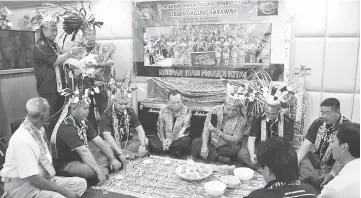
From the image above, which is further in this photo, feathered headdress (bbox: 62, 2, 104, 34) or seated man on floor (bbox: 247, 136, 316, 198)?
feathered headdress (bbox: 62, 2, 104, 34)

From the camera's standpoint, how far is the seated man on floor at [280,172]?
169 cm

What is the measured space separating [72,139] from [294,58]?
2.91 meters

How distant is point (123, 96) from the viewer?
392 cm

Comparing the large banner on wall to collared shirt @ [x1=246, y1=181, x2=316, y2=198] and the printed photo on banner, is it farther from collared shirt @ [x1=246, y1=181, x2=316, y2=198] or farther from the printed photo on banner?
collared shirt @ [x1=246, y1=181, x2=316, y2=198]

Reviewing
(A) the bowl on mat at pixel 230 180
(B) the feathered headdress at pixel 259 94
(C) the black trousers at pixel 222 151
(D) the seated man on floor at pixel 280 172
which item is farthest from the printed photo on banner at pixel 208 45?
(D) the seated man on floor at pixel 280 172

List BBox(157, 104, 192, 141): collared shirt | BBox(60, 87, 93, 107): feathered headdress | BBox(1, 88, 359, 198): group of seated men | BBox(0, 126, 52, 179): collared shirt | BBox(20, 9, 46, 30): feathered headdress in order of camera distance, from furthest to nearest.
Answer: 1. BBox(20, 9, 46, 30): feathered headdress
2. BBox(157, 104, 192, 141): collared shirt
3. BBox(60, 87, 93, 107): feathered headdress
4. BBox(0, 126, 52, 179): collared shirt
5. BBox(1, 88, 359, 198): group of seated men

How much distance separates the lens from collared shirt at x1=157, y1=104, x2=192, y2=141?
4.07 meters

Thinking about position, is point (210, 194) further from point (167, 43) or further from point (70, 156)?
point (167, 43)

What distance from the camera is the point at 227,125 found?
3.90 meters

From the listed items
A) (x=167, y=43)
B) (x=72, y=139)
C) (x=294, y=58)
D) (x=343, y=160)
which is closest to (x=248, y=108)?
(x=294, y=58)

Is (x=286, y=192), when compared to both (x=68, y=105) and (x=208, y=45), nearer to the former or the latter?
(x=68, y=105)

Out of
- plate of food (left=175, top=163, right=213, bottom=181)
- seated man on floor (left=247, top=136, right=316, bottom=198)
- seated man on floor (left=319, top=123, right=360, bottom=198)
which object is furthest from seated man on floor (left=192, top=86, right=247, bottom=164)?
seated man on floor (left=247, top=136, right=316, bottom=198)

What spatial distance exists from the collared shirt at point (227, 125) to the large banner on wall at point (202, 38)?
0.71m

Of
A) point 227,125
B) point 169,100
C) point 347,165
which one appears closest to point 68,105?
point 169,100
